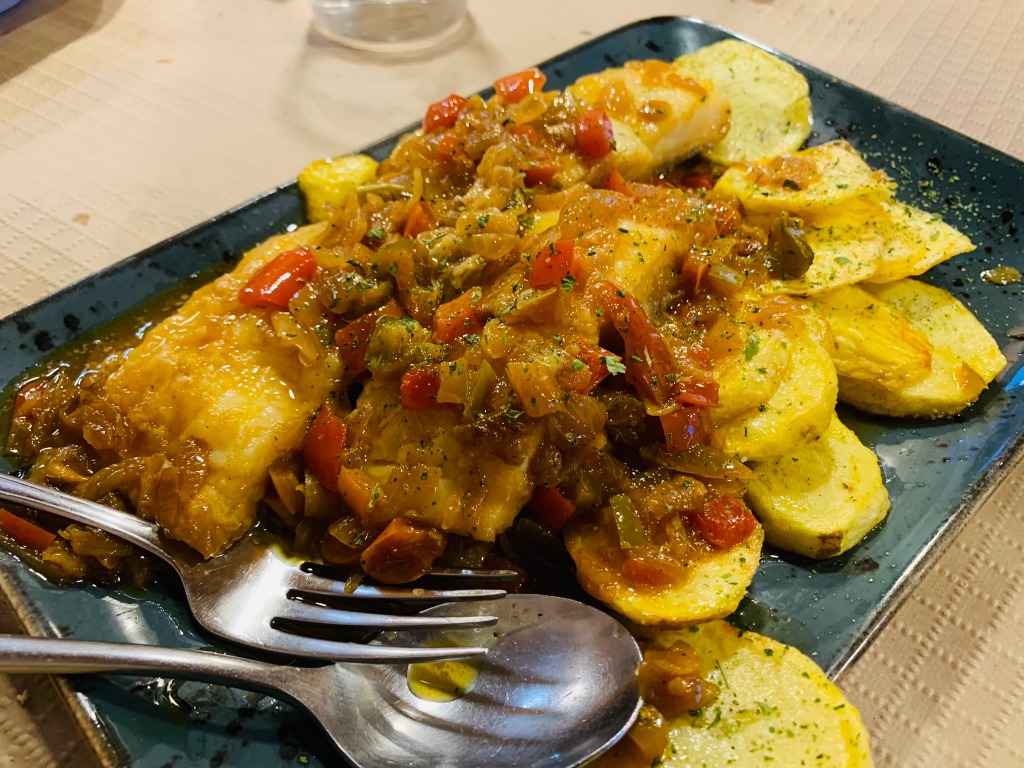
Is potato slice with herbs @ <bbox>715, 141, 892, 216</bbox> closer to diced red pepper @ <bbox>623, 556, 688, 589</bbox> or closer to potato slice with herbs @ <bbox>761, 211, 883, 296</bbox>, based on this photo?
potato slice with herbs @ <bbox>761, 211, 883, 296</bbox>

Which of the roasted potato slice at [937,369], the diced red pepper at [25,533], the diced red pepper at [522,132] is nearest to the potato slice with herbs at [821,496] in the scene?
the roasted potato slice at [937,369]

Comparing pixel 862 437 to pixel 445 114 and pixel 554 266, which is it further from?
pixel 445 114

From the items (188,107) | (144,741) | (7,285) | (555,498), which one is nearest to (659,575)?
(555,498)

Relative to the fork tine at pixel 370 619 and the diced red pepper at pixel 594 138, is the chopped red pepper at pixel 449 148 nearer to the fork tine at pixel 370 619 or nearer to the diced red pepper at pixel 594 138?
the diced red pepper at pixel 594 138

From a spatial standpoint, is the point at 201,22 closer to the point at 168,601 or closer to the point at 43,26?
the point at 43,26

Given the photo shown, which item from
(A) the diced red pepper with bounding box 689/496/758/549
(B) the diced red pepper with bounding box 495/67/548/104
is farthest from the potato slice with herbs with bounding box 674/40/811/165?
(A) the diced red pepper with bounding box 689/496/758/549
